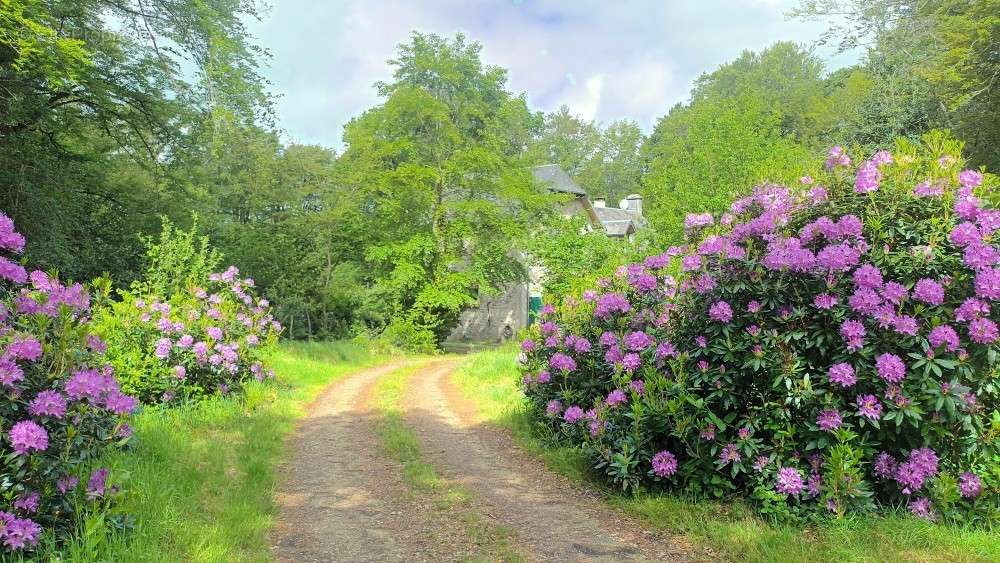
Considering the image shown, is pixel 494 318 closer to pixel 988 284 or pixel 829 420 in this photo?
pixel 829 420

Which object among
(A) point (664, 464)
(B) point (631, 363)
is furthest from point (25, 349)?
(B) point (631, 363)

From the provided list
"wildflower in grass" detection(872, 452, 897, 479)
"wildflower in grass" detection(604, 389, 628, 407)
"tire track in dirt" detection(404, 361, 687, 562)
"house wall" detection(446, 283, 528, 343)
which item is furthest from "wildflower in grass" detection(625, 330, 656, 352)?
"house wall" detection(446, 283, 528, 343)

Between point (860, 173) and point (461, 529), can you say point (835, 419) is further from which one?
point (461, 529)

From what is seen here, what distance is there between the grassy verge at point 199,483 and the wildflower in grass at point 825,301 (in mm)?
4332

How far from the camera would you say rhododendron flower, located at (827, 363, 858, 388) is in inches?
169

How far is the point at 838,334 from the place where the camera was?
4523 millimetres

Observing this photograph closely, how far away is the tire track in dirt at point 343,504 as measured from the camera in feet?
14.0

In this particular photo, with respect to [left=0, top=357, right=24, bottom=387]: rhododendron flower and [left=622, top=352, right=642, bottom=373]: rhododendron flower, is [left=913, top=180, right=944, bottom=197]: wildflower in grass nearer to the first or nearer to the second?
[left=622, top=352, right=642, bottom=373]: rhododendron flower

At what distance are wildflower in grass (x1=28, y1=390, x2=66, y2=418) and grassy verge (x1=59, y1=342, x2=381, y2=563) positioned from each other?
598mm

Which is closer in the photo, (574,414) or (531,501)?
(531,501)

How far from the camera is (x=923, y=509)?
13.8 feet

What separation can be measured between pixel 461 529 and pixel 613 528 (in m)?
1.20

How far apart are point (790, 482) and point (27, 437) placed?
4.88m

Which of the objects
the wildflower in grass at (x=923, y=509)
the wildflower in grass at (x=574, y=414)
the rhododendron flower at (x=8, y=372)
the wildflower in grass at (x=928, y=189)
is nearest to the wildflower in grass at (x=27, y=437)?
the rhododendron flower at (x=8, y=372)
